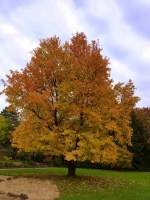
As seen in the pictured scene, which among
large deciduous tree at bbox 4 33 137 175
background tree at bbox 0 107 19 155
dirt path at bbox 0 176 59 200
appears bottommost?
dirt path at bbox 0 176 59 200

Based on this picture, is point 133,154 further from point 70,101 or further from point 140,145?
point 70,101

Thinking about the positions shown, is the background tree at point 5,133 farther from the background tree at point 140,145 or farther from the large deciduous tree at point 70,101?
the large deciduous tree at point 70,101

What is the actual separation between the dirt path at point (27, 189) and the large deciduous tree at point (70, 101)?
9.44 ft

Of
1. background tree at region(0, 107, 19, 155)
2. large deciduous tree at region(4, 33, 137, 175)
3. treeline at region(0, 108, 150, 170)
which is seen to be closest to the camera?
large deciduous tree at region(4, 33, 137, 175)

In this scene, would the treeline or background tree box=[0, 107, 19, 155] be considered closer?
the treeline

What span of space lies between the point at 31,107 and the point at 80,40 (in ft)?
20.4

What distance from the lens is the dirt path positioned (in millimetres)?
24656

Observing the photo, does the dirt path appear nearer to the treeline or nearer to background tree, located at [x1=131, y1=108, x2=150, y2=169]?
the treeline

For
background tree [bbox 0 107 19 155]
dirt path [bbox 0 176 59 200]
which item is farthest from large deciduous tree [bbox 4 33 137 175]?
background tree [bbox 0 107 19 155]

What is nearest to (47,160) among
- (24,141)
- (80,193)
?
(24,141)

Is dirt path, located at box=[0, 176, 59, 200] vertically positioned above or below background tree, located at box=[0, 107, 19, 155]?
below

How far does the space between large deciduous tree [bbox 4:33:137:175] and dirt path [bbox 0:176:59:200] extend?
9.44 feet

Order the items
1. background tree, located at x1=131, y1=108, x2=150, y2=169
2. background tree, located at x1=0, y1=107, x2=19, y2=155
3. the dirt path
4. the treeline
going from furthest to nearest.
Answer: background tree, located at x1=0, y1=107, x2=19, y2=155, background tree, located at x1=131, y1=108, x2=150, y2=169, the treeline, the dirt path

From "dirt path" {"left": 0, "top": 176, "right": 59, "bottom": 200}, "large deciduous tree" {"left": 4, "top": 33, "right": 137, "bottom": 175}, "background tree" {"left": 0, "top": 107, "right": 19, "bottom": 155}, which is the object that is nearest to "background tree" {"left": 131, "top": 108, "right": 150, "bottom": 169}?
"background tree" {"left": 0, "top": 107, "right": 19, "bottom": 155}
